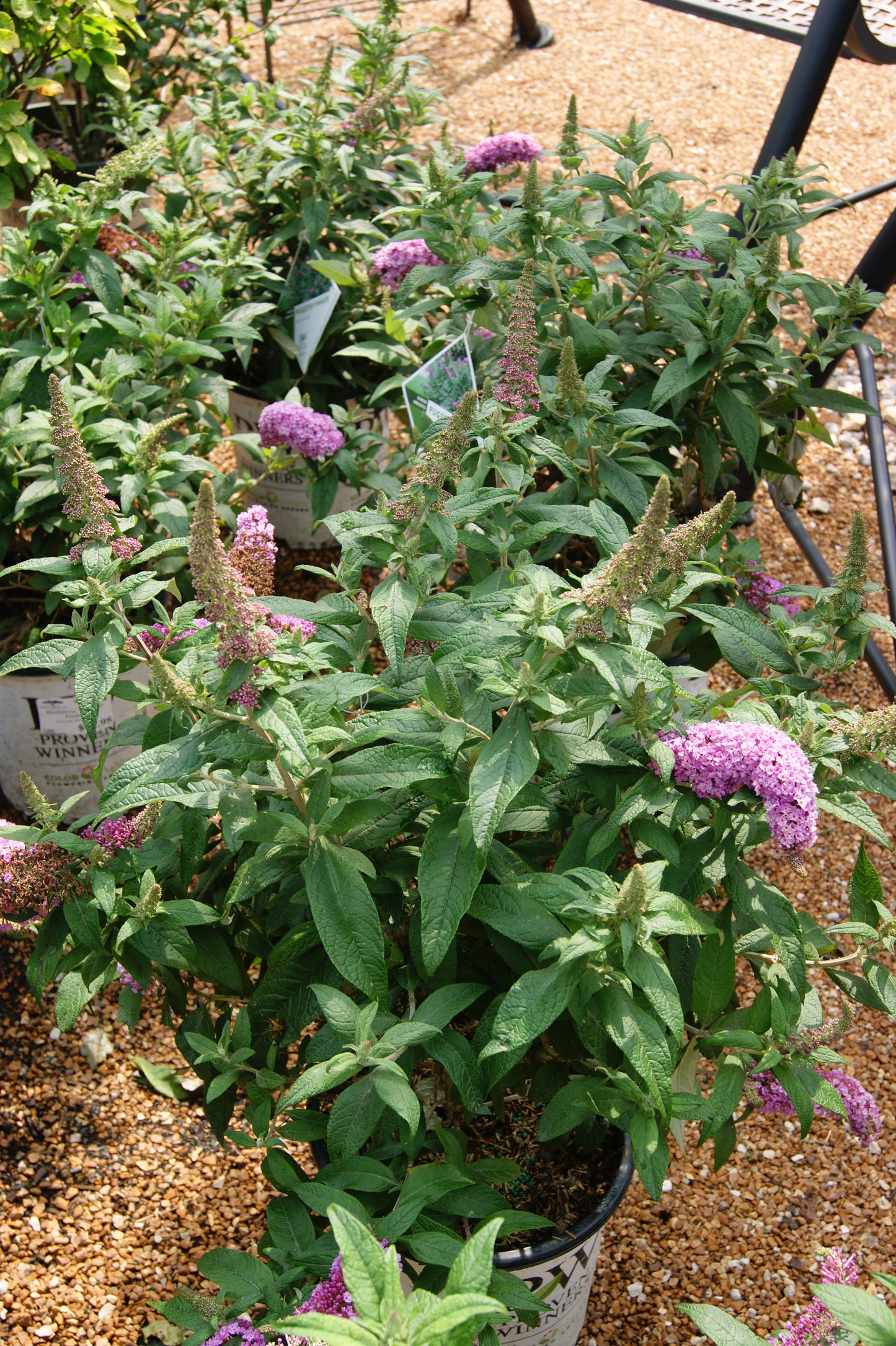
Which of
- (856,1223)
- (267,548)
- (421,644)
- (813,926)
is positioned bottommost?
(856,1223)

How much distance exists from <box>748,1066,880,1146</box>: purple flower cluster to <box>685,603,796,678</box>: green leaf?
58 centimetres

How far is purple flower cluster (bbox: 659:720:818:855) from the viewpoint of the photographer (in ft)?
4.36

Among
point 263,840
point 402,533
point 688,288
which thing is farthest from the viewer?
point 688,288

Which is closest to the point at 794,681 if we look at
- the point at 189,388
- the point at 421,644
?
the point at 421,644

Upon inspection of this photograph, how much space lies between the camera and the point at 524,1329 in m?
1.73

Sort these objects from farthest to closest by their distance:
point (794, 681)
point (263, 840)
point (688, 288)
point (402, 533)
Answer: point (688, 288), point (794, 681), point (402, 533), point (263, 840)

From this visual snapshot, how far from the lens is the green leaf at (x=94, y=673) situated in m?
1.52

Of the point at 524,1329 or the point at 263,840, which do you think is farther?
the point at 524,1329

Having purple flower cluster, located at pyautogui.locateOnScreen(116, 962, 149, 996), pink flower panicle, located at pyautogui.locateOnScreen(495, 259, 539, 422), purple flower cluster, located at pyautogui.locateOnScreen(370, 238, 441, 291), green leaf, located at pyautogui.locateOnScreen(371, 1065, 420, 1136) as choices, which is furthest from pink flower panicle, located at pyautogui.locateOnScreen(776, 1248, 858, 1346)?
purple flower cluster, located at pyautogui.locateOnScreen(370, 238, 441, 291)

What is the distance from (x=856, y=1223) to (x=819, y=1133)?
18 centimetres

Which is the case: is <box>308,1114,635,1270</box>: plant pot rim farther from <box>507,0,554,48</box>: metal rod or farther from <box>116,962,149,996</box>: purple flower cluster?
<box>507,0,554,48</box>: metal rod

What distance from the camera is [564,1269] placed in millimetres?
1700

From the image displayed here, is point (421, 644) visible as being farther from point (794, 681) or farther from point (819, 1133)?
point (819, 1133)

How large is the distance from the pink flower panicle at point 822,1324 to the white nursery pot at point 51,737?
1.65m
